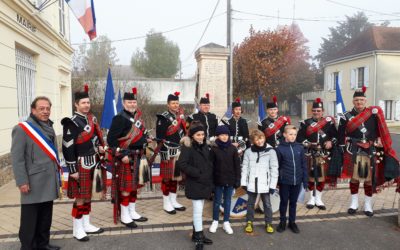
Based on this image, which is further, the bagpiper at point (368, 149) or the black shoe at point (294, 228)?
the bagpiper at point (368, 149)

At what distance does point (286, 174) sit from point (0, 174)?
5.92m

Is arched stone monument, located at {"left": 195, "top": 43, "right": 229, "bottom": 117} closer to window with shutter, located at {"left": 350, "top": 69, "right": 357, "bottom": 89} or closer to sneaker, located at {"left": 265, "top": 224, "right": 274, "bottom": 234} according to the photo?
sneaker, located at {"left": 265, "top": 224, "right": 274, "bottom": 234}

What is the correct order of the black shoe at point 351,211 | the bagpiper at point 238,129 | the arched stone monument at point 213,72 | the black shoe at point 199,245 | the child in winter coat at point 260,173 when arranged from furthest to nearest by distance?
1. the arched stone monument at point 213,72
2. the bagpiper at point 238,129
3. the black shoe at point 351,211
4. the child in winter coat at point 260,173
5. the black shoe at point 199,245

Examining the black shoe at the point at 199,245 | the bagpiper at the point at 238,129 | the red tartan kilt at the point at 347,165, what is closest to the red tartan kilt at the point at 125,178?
the black shoe at the point at 199,245

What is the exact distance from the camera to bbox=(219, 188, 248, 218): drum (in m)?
4.89

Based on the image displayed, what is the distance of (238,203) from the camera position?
4918 millimetres

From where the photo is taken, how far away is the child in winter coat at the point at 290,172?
4359 mm

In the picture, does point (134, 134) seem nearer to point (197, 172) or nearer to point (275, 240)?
point (197, 172)

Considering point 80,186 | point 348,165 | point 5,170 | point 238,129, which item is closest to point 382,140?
point 348,165

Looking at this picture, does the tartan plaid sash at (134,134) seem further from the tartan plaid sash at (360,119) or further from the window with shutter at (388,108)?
the window with shutter at (388,108)

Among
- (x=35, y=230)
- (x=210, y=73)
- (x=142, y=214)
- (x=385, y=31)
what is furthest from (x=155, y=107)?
(x=385, y=31)

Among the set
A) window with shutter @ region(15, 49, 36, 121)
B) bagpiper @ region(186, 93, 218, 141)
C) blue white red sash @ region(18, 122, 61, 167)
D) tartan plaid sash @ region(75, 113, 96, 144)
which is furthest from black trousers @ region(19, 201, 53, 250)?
window with shutter @ region(15, 49, 36, 121)

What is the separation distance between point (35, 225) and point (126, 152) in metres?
1.41

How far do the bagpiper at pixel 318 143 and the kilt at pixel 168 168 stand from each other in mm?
2200
